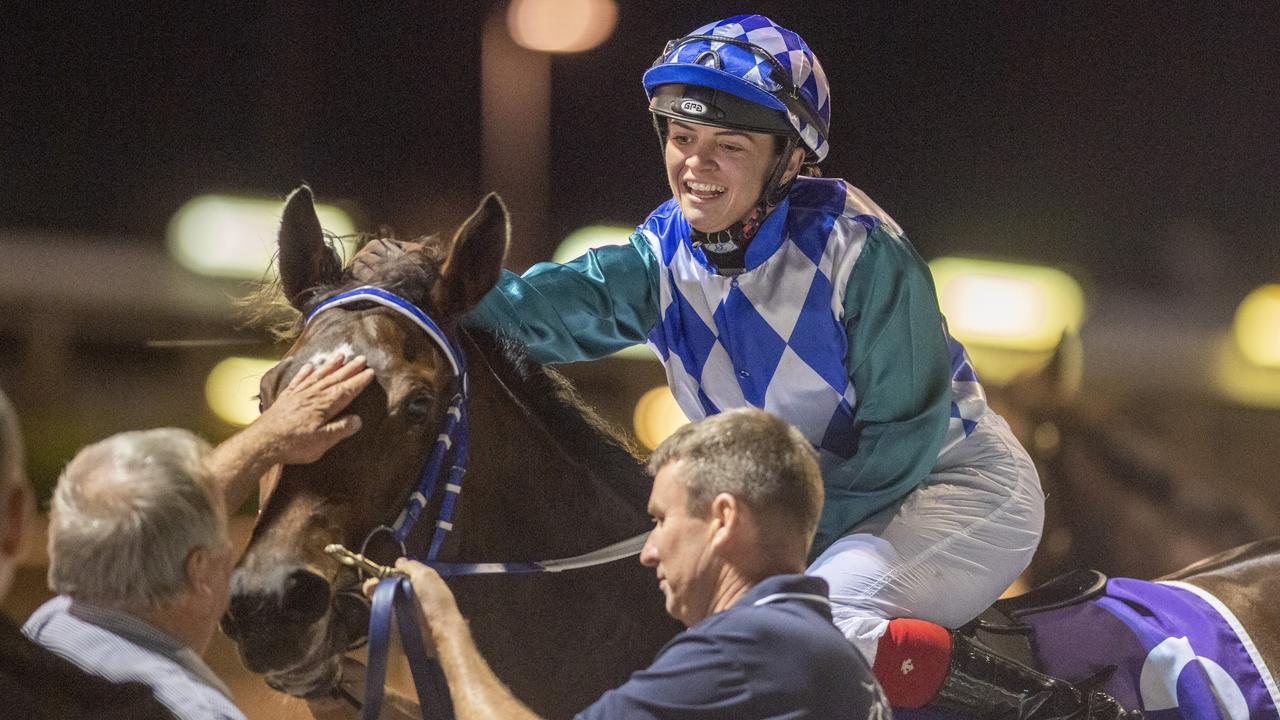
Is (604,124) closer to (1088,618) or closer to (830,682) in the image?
(1088,618)

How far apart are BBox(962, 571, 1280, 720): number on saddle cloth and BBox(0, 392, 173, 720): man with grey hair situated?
158cm

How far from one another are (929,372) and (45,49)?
6.63 meters

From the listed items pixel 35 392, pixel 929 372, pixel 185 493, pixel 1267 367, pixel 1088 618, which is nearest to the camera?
pixel 185 493

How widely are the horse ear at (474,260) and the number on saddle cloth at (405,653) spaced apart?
621 millimetres

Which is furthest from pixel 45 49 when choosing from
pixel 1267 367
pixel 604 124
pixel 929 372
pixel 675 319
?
pixel 1267 367

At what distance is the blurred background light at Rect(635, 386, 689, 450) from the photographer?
24.9 feet

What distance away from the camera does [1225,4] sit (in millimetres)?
7172

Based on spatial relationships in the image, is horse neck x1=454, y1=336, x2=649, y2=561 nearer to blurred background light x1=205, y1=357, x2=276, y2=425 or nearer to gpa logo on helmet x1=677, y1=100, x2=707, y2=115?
gpa logo on helmet x1=677, y1=100, x2=707, y2=115

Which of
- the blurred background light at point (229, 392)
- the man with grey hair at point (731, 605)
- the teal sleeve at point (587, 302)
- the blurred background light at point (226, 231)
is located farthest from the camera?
the blurred background light at point (229, 392)

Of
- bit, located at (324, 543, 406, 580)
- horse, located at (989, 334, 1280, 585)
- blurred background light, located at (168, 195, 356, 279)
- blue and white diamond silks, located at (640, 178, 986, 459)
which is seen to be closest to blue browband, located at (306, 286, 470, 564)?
bit, located at (324, 543, 406, 580)

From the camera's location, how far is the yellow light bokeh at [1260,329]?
8.78 metres

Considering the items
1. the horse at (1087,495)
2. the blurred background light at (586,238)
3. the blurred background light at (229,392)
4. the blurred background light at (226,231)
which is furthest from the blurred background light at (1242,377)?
the blurred background light at (229,392)

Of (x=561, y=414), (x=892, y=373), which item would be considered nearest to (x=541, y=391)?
(x=561, y=414)

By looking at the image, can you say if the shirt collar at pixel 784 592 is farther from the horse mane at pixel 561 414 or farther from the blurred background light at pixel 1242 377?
the blurred background light at pixel 1242 377
